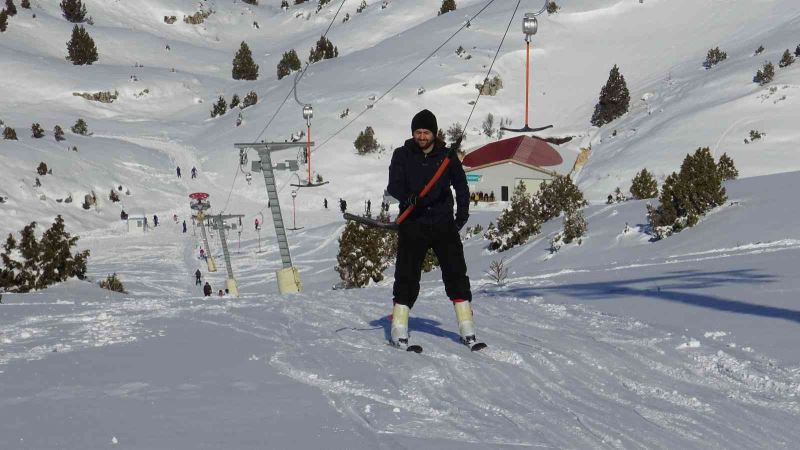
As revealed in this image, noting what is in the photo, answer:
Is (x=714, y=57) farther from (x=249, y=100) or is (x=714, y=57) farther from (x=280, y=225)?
(x=280, y=225)

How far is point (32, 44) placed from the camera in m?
97.8

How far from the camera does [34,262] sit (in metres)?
26.2

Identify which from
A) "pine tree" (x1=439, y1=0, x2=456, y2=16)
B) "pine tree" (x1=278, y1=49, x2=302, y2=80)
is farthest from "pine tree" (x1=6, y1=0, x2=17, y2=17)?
"pine tree" (x1=439, y1=0, x2=456, y2=16)

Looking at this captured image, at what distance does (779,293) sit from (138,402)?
6802mm

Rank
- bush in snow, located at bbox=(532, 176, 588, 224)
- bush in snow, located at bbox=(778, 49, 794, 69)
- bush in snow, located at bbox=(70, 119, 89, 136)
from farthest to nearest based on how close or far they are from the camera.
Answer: bush in snow, located at bbox=(70, 119, 89, 136), bush in snow, located at bbox=(778, 49, 794, 69), bush in snow, located at bbox=(532, 176, 588, 224)

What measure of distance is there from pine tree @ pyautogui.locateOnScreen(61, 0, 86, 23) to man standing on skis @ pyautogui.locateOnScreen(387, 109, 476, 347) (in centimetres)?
11186

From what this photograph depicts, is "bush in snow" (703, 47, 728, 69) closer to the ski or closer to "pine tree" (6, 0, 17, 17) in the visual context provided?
the ski

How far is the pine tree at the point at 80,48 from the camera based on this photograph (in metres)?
94.6

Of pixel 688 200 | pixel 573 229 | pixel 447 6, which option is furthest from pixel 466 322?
pixel 447 6

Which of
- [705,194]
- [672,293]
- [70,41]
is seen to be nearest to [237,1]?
[70,41]

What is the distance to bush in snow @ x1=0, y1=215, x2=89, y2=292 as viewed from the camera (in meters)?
25.3

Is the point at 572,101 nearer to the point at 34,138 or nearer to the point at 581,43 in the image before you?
the point at 581,43

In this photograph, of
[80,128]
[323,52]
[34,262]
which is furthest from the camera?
[323,52]

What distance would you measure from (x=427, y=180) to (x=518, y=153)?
53051mm
